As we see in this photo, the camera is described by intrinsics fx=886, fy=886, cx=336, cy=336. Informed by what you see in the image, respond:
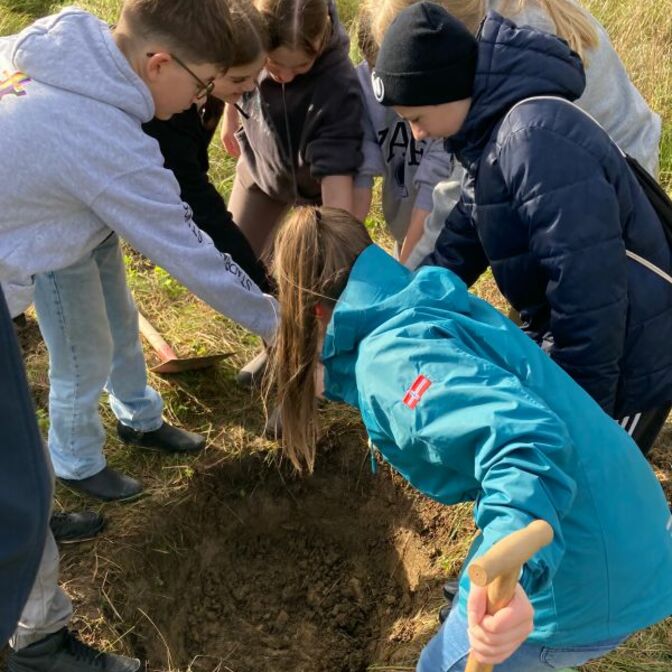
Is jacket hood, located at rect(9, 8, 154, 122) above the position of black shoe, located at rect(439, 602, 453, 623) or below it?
above

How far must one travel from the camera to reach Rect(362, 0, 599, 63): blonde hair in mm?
2543

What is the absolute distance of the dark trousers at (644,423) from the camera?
7.83ft

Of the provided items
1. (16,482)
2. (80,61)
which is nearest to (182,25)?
(80,61)

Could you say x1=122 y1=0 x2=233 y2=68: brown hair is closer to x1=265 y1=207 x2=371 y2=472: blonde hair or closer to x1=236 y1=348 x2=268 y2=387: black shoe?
x1=265 y1=207 x2=371 y2=472: blonde hair

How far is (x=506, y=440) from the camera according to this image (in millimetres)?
1560

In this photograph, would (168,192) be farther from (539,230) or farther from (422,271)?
(539,230)

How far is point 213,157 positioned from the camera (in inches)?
214

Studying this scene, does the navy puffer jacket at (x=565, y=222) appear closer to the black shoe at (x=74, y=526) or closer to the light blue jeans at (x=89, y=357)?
A: the light blue jeans at (x=89, y=357)

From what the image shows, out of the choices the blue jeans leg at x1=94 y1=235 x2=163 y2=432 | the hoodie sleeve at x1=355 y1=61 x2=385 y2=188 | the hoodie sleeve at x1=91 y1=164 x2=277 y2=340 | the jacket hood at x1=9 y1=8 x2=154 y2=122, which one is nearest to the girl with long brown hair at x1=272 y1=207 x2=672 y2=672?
the hoodie sleeve at x1=91 y1=164 x2=277 y2=340

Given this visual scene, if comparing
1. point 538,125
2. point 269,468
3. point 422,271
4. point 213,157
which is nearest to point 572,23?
point 538,125

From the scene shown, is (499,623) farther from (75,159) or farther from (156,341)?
(156,341)

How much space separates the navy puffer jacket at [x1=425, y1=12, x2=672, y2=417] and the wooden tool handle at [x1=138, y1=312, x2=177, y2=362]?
5.82ft

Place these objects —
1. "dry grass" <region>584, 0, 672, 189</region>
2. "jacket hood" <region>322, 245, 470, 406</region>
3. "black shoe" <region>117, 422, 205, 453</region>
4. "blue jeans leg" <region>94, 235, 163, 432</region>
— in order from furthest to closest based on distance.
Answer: "dry grass" <region>584, 0, 672, 189</region>, "black shoe" <region>117, 422, 205, 453</region>, "blue jeans leg" <region>94, 235, 163, 432</region>, "jacket hood" <region>322, 245, 470, 406</region>

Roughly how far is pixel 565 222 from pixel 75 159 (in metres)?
1.18
